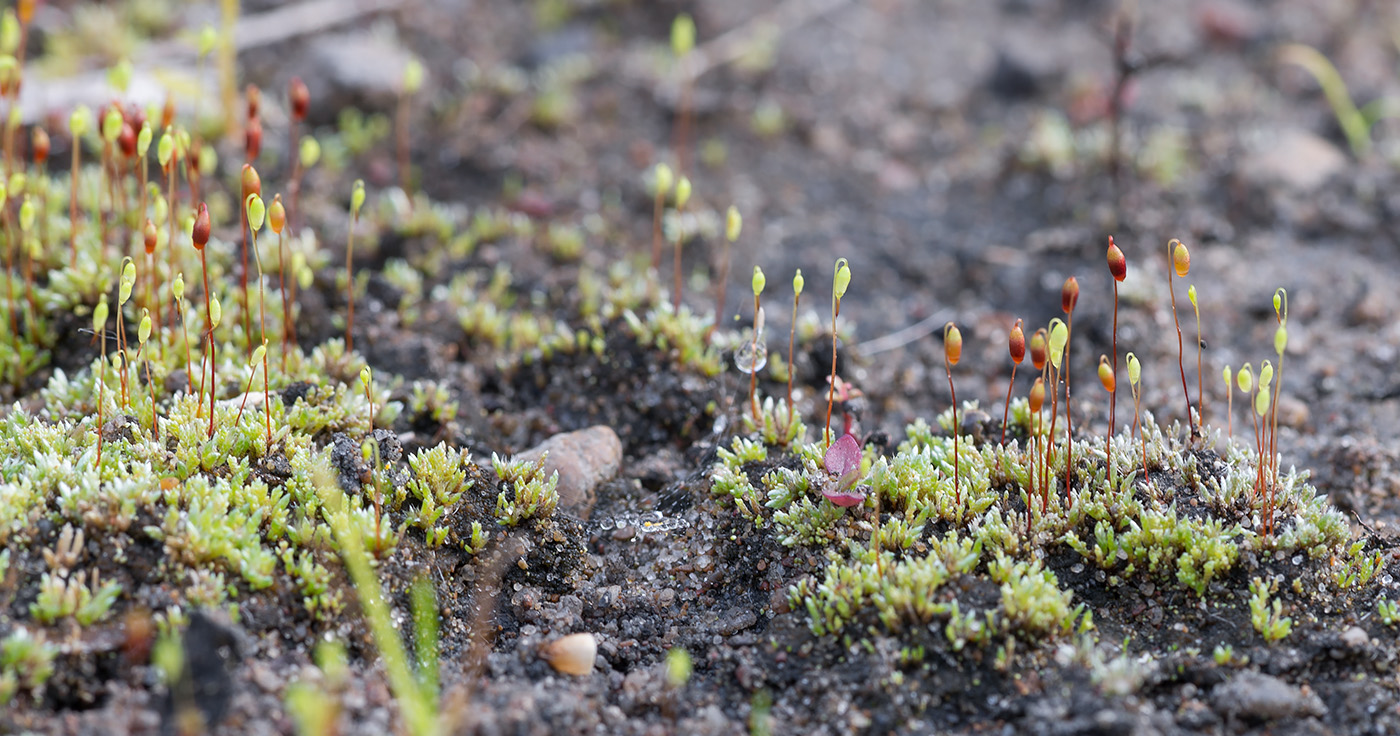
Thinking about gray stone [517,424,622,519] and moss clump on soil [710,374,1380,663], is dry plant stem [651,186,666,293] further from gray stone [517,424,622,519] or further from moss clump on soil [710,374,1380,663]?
moss clump on soil [710,374,1380,663]

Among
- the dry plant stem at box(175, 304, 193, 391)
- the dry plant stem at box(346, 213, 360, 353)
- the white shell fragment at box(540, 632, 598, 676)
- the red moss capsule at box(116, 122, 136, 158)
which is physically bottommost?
the white shell fragment at box(540, 632, 598, 676)

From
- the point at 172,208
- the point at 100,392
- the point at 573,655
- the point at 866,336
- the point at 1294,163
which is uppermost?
the point at 1294,163

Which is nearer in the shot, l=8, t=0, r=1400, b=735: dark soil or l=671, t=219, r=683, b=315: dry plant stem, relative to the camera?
l=8, t=0, r=1400, b=735: dark soil

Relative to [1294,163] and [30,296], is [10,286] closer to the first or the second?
[30,296]

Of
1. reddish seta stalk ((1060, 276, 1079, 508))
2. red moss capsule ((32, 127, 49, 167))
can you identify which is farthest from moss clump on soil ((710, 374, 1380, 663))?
red moss capsule ((32, 127, 49, 167))

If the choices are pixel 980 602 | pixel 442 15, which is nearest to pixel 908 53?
pixel 442 15

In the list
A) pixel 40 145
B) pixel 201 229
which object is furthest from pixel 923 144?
pixel 40 145

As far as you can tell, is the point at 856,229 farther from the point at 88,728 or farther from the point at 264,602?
the point at 88,728
